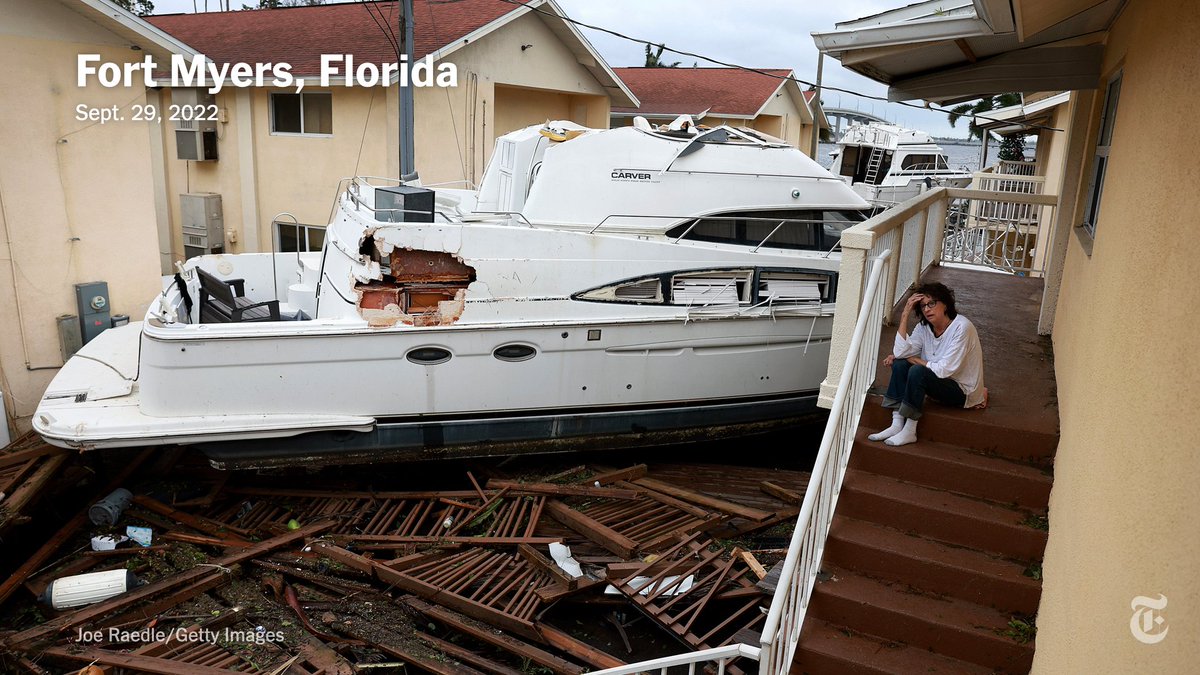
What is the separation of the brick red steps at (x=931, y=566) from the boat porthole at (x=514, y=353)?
406cm

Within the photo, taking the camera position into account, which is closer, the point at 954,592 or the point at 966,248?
the point at 954,592

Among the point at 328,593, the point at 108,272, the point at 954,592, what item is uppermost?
the point at 108,272

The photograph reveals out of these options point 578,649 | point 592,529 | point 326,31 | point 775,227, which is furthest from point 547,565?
point 326,31

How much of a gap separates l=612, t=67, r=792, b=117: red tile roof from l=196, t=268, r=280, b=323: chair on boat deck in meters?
16.8

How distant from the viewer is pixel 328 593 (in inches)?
269

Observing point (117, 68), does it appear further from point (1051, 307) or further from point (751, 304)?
point (1051, 307)

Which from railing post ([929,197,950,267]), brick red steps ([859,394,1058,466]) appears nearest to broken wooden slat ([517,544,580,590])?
brick red steps ([859,394,1058,466])

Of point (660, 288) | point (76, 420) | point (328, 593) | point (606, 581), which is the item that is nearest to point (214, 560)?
point (328, 593)

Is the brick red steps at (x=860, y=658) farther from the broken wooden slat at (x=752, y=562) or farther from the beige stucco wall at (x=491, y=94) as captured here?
the beige stucco wall at (x=491, y=94)

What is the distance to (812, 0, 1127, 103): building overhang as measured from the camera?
4.64m

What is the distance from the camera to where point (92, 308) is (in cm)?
975

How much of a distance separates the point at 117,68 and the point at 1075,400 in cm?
1009

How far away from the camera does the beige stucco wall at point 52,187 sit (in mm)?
9016

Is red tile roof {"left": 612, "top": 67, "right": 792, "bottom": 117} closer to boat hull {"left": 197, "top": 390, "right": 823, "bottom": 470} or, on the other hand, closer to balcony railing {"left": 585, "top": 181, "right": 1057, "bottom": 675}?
boat hull {"left": 197, "top": 390, "right": 823, "bottom": 470}
